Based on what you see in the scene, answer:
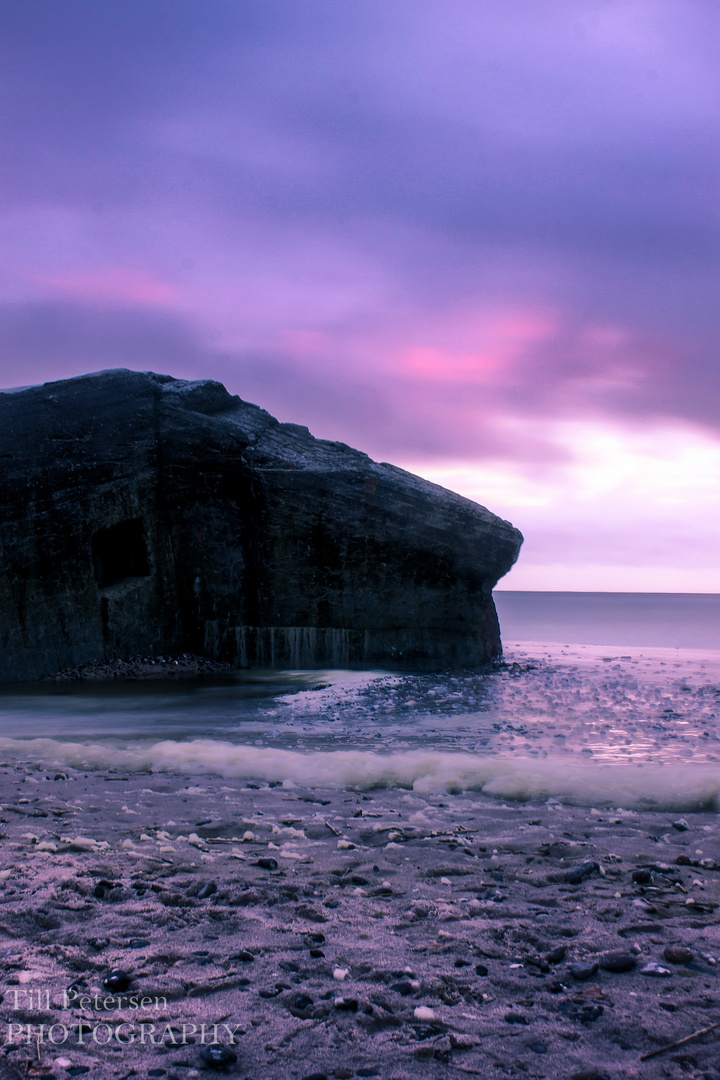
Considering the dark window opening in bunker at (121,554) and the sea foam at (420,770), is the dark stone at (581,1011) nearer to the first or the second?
the sea foam at (420,770)

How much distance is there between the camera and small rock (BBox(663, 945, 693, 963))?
8.70 ft

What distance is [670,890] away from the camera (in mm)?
3354

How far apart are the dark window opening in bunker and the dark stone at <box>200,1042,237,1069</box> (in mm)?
13435

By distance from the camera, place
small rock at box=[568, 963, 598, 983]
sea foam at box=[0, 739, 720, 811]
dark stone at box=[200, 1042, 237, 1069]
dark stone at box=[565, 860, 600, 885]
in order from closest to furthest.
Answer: dark stone at box=[200, 1042, 237, 1069], small rock at box=[568, 963, 598, 983], dark stone at box=[565, 860, 600, 885], sea foam at box=[0, 739, 720, 811]

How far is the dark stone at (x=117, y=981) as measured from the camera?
94.2 inches

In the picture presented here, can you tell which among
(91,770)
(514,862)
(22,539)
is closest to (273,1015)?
(514,862)

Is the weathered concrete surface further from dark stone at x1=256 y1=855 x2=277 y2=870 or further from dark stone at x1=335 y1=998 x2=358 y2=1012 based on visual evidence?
dark stone at x1=335 y1=998 x2=358 y2=1012

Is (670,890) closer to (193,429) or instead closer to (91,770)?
(91,770)

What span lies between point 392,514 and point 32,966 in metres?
12.9

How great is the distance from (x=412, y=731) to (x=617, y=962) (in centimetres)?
582

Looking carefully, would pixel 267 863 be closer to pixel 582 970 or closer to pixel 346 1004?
pixel 346 1004

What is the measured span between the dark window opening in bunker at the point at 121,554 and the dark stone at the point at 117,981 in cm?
1295

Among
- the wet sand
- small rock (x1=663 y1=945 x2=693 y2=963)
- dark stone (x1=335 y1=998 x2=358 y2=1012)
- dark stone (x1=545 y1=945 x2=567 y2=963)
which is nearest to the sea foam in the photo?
the wet sand

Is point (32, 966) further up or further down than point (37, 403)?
further down
